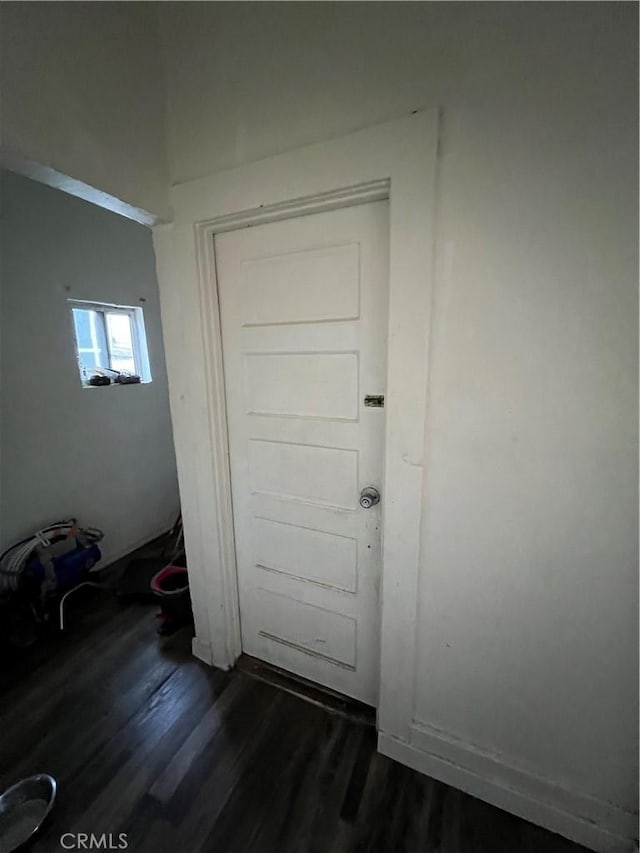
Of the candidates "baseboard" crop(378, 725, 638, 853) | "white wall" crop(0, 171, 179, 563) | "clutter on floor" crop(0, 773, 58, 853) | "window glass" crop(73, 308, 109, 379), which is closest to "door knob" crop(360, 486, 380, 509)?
"baseboard" crop(378, 725, 638, 853)

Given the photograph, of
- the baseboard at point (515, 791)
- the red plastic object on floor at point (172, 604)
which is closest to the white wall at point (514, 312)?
the baseboard at point (515, 791)

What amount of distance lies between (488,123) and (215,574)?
1.93 m

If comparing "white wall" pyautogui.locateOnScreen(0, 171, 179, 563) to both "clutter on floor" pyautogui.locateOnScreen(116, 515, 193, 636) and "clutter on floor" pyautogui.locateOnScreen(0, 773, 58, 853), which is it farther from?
"clutter on floor" pyautogui.locateOnScreen(0, 773, 58, 853)

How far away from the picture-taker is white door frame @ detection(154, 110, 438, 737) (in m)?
0.97

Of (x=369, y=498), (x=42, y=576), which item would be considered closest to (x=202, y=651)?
(x=42, y=576)

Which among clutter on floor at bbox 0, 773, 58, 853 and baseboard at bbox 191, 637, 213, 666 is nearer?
clutter on floor at bbox 0, 773, 58, 853

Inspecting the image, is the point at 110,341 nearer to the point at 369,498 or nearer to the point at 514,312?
the point at 369,498

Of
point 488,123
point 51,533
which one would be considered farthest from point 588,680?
point 51,533

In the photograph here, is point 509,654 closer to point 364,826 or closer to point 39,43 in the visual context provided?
point 364,826

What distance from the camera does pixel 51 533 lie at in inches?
82.5

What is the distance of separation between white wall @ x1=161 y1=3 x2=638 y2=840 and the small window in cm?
182

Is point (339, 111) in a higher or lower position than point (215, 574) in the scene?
higher

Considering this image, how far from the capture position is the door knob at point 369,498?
1263mm

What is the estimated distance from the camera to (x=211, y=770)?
1269mm
